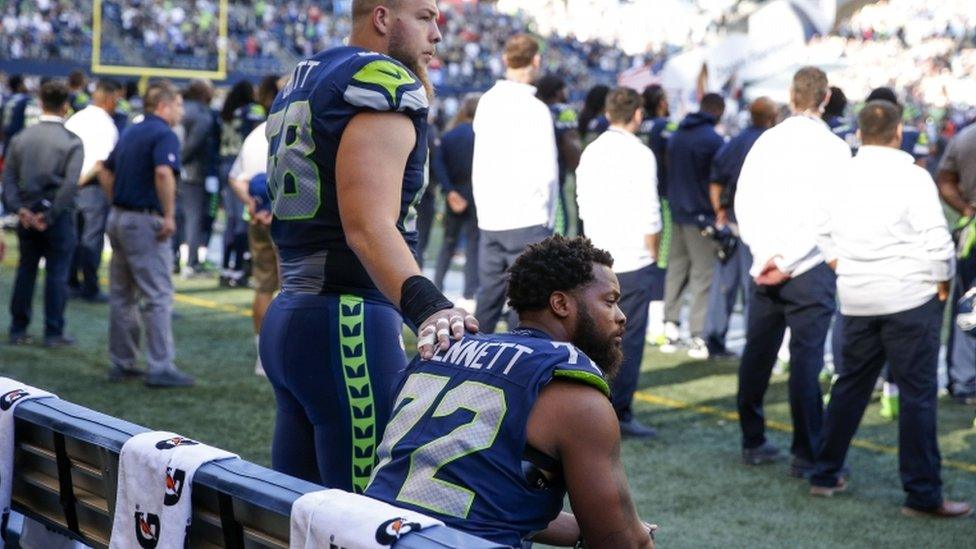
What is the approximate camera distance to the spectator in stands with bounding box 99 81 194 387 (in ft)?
26.9

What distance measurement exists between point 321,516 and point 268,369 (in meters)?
1.01

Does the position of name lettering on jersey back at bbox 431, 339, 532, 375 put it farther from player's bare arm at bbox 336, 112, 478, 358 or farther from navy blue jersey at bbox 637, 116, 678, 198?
navy blue jersey at bbox 637, 116, 678, 198

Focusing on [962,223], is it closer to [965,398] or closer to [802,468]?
[965,398]

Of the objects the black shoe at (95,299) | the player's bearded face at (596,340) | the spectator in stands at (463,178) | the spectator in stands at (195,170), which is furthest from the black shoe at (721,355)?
the player's bearded face at (596,340)

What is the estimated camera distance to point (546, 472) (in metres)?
2.85

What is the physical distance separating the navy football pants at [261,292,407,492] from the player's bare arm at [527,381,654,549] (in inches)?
21.2

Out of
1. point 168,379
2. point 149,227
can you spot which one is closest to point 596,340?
point 149,227

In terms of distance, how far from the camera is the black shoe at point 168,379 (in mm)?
8328

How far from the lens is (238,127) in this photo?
42.3 ft

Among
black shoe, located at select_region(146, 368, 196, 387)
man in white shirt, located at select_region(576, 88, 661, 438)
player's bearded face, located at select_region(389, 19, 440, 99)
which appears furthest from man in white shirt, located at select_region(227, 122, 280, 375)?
player's bearded face, located at select_region(389, 19, 440, 99)

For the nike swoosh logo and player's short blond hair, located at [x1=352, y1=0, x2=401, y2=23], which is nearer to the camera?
the nike swoosh logo

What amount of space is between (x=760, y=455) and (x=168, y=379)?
3609mm

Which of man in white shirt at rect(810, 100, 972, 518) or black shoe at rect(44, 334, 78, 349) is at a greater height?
man in white shirt at rect(810, 100, 972, 518)

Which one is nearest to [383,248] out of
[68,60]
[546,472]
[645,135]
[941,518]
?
[546,472]
